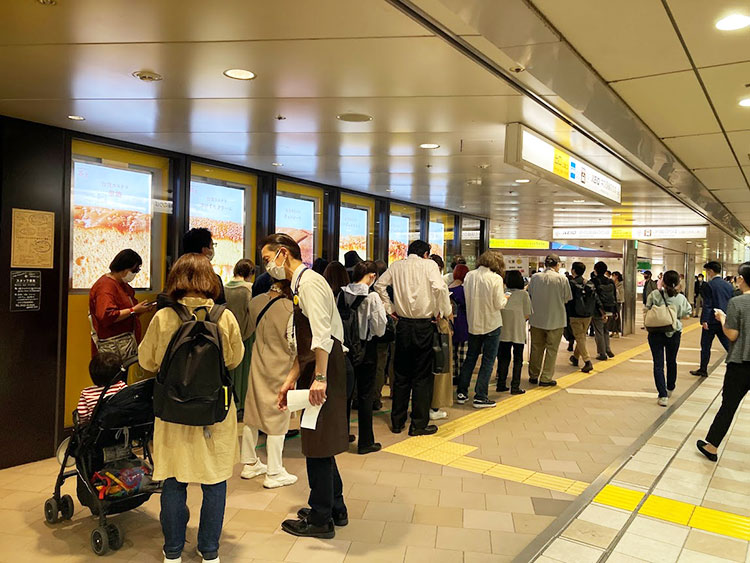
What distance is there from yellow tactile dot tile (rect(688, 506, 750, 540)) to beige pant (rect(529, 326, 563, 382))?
13.8 feet

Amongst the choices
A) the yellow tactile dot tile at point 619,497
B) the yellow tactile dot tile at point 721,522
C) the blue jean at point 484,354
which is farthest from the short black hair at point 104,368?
the blue jean at point 484,354

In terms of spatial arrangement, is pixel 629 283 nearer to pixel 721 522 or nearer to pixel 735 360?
pixel 735 360

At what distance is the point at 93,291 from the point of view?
4.89 metres

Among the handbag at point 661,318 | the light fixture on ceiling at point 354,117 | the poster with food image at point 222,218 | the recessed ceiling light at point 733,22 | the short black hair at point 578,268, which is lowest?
the handbag at point 661,318

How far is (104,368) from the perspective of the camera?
3391 mm

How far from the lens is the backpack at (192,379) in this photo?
111 inches

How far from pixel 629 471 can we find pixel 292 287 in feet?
10.6

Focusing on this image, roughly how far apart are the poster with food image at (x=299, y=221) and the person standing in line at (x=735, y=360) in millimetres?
5524

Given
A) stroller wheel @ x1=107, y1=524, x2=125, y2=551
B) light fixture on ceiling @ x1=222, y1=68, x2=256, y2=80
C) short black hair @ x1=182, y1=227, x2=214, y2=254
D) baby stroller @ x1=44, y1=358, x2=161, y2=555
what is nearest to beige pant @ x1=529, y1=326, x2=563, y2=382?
short black hair @ x1=182, y1=227, x2=214, y2=254

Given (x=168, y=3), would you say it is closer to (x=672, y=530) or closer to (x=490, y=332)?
(x=672, y=530)

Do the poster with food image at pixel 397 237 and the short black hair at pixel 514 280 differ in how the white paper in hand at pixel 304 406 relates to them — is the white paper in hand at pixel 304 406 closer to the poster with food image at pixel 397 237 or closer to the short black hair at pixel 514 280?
the short black hair at pixel 514 280

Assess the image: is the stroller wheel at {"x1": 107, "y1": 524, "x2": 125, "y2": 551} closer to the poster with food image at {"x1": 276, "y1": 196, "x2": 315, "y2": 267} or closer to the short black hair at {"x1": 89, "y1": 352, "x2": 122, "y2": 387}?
the short black hair at {"x1": 89, "y1": 352, "x2": 122, "y2": 387}

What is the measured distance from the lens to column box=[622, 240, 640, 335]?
15.3m

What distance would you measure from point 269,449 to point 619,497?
2.53 m
